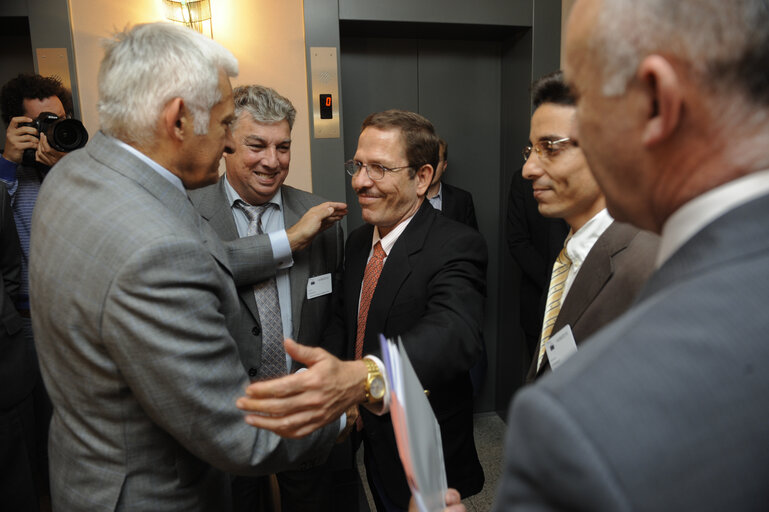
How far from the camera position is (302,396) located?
1.10 m

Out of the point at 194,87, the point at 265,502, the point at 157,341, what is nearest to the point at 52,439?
the point at 157,341

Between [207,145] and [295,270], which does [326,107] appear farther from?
[207,145]

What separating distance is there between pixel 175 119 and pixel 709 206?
42.1 inches

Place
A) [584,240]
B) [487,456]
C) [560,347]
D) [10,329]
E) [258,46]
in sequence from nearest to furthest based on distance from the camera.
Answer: [560,347] → [584,240] → [10,329] → [258,46] → [487,456]

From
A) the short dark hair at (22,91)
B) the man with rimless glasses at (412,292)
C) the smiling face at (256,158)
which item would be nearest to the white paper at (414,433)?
the man with rimless glasses at (412,292)

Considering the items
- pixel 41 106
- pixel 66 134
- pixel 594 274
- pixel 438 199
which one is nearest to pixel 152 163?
pixel 594 274

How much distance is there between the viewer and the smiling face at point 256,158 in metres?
1.98

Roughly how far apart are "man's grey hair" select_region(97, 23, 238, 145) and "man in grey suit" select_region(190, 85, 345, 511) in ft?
2.46

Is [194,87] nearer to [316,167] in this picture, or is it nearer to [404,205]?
[404,205]

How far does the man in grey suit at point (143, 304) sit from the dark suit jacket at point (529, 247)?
223cm

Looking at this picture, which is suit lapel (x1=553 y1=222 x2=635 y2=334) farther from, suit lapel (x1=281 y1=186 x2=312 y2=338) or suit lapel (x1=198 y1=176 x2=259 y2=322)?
suit lapel (x1=198 y1=176 x2=259 y2=322)

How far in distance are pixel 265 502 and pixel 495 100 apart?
124 inches

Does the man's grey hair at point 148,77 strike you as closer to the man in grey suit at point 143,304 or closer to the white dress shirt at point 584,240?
the man in grey suit at point 143,304

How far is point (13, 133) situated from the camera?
8.43 feet
